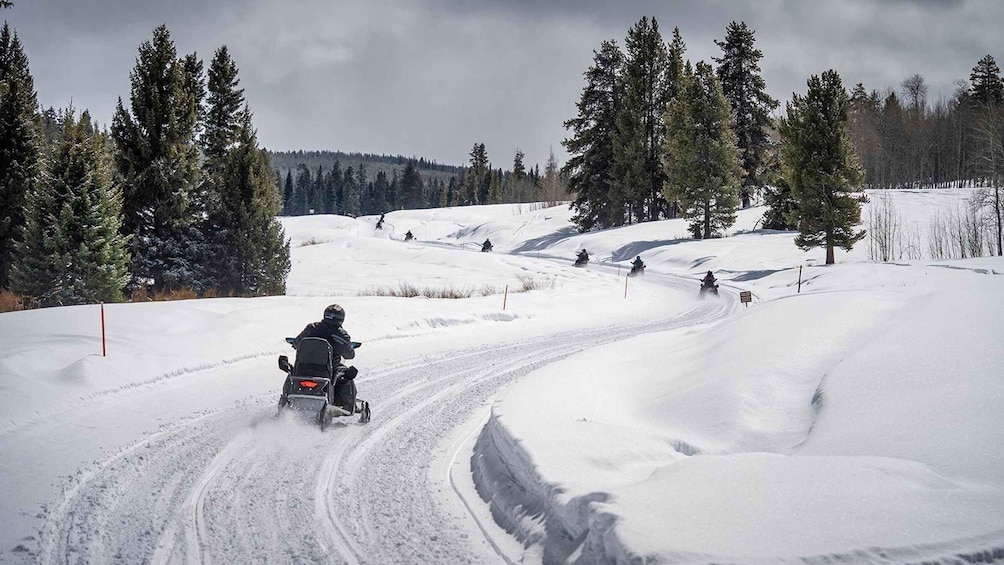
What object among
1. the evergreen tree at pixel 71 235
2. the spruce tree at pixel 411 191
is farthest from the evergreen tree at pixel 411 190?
the evergreen tree at pixel 71 235

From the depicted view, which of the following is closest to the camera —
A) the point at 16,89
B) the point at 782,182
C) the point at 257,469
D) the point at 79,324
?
the point at 257,469

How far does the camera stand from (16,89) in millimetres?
22438

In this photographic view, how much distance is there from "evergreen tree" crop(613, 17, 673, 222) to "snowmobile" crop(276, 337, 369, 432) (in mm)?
42786

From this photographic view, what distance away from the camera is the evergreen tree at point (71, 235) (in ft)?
62.4

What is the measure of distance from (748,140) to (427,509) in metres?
48.6

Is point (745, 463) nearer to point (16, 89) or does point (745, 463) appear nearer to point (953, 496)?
point (953, 496)

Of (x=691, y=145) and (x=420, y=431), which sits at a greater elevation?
(x=691, y=145)

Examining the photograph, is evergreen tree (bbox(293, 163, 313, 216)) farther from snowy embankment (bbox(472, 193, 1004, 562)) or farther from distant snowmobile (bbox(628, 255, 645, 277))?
snowy embankment (bbox(472, 193, 1004, 562))

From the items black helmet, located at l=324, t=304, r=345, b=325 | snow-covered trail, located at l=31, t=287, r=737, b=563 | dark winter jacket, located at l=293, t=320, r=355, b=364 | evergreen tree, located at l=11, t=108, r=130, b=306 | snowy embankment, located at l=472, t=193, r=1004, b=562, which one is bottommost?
snow-covered trail, located at l=31, t=287, r=737, b=563

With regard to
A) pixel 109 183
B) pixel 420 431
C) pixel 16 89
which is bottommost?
pixel 420 431

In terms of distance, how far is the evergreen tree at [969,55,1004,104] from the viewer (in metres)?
69.2

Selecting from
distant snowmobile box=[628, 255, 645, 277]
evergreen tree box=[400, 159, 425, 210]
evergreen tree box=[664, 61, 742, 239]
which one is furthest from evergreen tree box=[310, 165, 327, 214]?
distant snowmobile box=[628, 255, 645, 277]

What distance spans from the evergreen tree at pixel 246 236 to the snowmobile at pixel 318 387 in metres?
20.6

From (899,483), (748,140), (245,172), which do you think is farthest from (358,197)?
(899,483)
